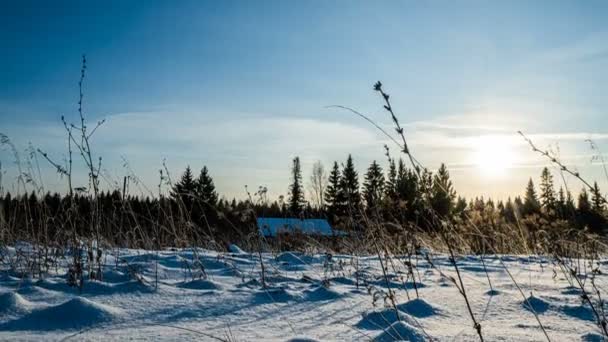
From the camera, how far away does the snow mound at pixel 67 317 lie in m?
1.86

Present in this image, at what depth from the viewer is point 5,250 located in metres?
3.52

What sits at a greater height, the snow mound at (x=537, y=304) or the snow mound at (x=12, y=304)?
the snow mound at (x=12, y=304)

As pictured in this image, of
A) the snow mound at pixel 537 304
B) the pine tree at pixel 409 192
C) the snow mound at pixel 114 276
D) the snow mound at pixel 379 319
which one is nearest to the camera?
the pine tree at pixel 409 192

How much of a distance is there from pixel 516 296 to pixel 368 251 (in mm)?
3356

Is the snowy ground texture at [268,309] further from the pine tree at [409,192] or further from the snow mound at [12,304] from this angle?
the pine tree at [409,192]

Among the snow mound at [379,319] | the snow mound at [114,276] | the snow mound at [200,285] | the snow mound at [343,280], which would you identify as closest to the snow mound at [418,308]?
the snow mound at [379,319]

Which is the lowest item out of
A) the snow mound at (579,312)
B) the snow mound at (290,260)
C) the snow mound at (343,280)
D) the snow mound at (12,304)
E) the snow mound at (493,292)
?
the snow mound at (579,312)

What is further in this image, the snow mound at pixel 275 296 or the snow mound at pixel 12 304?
the snow mound at pixel 275 296

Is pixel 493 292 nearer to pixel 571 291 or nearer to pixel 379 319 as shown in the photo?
pixel 571 291

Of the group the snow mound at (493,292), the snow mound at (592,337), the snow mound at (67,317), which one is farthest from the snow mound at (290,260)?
A: the snow mound at (592,337)

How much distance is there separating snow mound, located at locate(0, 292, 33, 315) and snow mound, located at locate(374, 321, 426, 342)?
1724 millimetres

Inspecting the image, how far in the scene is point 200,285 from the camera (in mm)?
2850

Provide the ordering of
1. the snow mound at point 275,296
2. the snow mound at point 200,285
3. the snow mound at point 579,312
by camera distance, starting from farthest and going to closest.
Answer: the snow mound at point 200,285, the snow mound at point 275,296, the snow mound at point 579,312

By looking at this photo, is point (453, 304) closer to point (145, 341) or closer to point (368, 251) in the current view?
point (145, 341)
